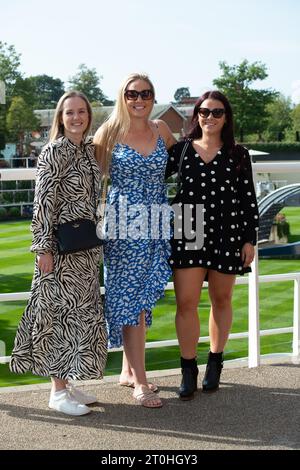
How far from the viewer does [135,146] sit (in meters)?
3.77

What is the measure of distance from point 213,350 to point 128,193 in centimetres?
100

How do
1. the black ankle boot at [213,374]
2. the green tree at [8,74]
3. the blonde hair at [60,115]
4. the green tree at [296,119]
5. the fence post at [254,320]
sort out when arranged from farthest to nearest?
the green tree at [296,119] < the green tree at [8,74] < the fence post at [254,320] < the black ankle boot at [213,374] < the blonde hair at [60,115]

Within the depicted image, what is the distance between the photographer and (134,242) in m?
3.76

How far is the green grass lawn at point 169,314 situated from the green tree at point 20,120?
27700mm

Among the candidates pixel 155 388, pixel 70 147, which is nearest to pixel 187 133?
pixel 70 147

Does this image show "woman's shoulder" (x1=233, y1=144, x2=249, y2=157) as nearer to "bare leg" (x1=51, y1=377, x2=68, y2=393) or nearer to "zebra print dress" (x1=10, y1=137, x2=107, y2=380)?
"zebra print dress" (x1=10, y1=137, x2=107, y2=380)

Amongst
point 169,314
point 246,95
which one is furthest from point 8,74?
point 169,314

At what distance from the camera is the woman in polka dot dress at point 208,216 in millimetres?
3791

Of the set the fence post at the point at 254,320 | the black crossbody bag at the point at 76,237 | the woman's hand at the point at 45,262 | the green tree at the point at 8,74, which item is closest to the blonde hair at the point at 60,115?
the black crossbody bag at the point at 76,237

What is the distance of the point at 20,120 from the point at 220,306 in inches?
2223

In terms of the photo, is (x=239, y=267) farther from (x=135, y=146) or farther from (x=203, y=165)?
(x=135, y=146)

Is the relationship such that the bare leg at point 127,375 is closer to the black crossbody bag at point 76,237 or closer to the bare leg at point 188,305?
the bare leg at point 188,305

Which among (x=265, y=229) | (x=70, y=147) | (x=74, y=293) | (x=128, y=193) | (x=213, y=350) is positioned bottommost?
(x=265, y=229)
